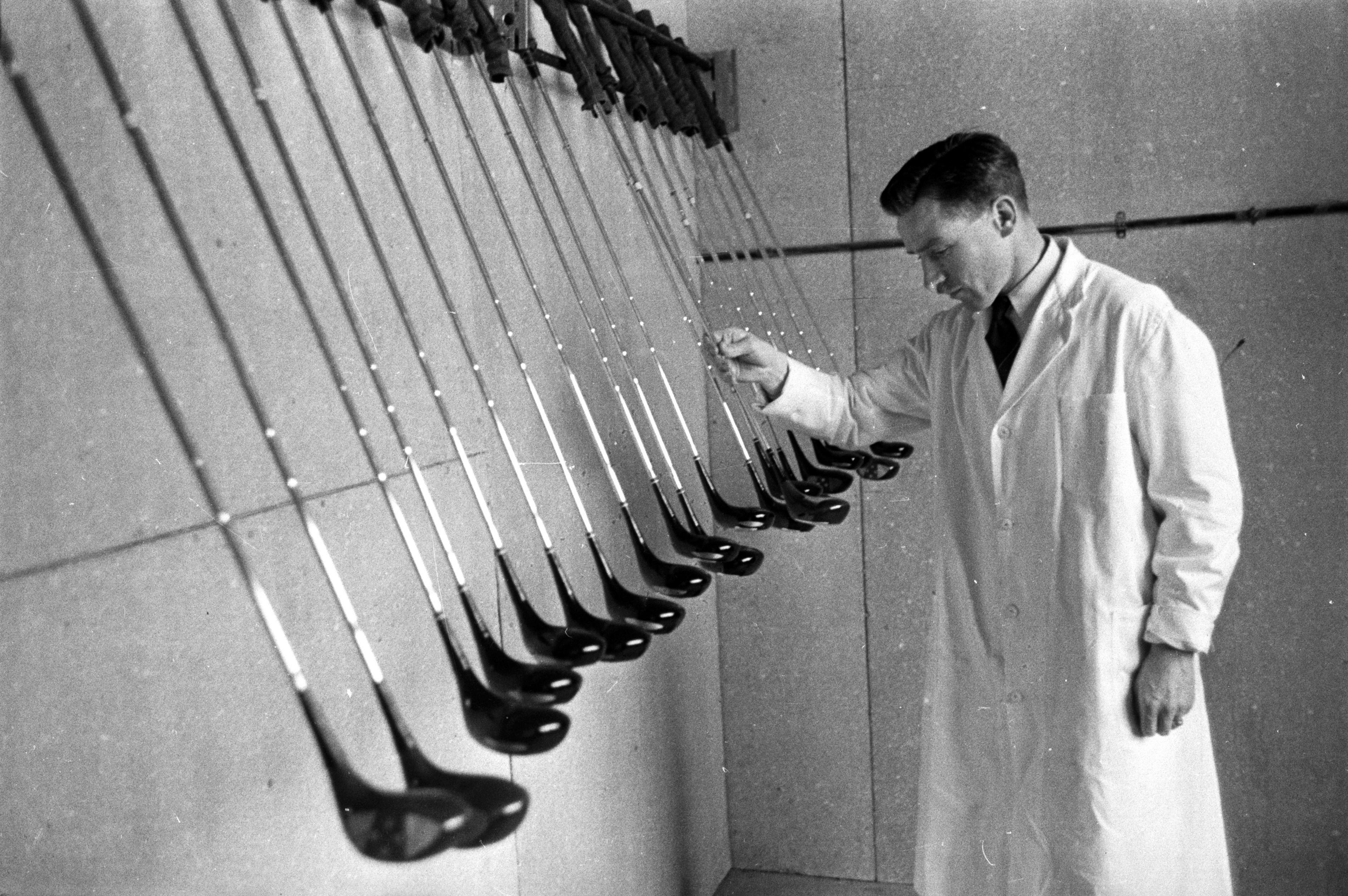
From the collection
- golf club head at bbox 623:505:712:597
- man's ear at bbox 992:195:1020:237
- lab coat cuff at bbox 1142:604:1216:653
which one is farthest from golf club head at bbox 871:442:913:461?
golf club head at bbox 623:505:712:597

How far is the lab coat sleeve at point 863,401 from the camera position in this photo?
7.27 ft

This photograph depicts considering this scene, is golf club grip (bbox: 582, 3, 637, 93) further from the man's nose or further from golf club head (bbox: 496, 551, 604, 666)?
golf club head (bbox: 496, 551, 604, 666)

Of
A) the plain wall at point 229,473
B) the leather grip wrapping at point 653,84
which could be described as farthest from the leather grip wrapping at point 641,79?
the plain wall at point 229,473

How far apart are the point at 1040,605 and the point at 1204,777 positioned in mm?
371

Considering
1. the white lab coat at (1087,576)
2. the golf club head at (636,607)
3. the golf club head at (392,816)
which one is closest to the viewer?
the golf club head at (392,816)

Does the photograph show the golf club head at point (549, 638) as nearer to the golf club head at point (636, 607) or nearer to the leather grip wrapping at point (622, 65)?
the golf club head at point (636, 607)

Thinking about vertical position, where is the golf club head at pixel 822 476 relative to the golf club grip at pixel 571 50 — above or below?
below

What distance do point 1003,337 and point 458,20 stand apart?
101cm

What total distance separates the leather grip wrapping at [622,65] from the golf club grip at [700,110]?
1.07 ft

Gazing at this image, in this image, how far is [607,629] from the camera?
129 centimetres

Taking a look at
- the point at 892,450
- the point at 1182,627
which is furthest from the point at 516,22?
the point at 1182,627

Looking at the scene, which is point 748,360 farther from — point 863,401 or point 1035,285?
point 1035,285

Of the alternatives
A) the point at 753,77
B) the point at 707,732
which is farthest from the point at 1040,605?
the point at 753,77

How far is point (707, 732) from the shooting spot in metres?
2.96
